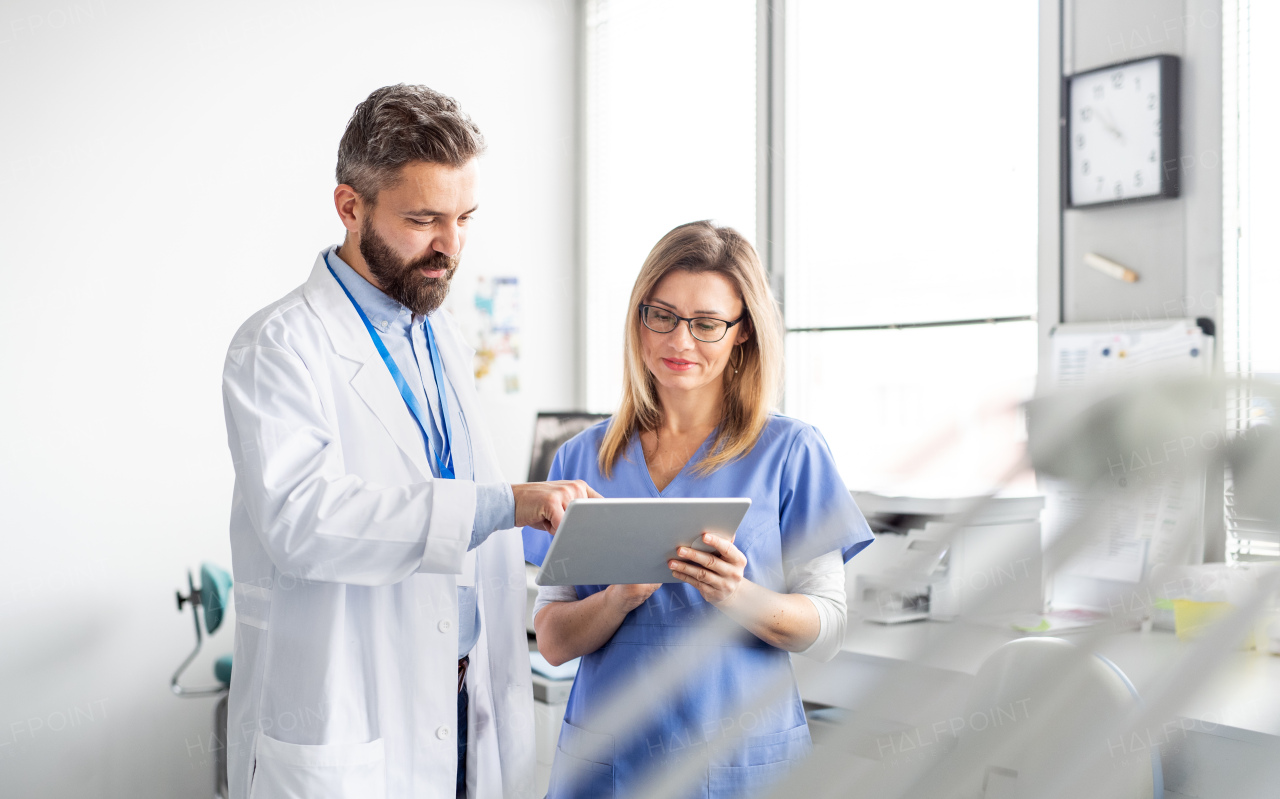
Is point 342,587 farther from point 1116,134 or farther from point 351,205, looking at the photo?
point 1116,134

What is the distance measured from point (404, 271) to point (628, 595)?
1.79 feet

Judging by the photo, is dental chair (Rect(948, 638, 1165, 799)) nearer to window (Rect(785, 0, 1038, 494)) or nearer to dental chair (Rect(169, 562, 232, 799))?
window (Rect(785, 0, 1038, 494))

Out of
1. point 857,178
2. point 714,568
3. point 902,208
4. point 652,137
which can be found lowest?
point 714,568

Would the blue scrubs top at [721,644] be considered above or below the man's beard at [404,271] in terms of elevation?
below

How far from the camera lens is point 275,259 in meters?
3.05

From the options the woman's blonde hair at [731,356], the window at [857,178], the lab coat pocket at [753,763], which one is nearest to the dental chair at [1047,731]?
the lab coat pocket at [753,763]

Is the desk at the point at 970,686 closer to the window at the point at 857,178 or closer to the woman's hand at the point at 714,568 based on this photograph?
the woman's hand at the point at 714,568

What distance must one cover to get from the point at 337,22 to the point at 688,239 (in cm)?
235

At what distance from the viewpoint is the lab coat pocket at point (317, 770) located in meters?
1.17

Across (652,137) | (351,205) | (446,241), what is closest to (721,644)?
(446,241)

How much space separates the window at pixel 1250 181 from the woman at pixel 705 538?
1127 millimetres

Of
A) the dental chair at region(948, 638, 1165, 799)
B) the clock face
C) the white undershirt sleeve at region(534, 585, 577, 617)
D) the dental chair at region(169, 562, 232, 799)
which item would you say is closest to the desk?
the dental chair at region(948, 638, 1165, 799)

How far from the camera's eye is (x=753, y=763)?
112 cm

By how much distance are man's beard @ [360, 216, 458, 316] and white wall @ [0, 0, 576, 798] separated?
70.2 inches
